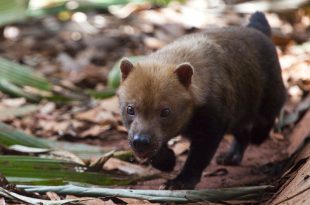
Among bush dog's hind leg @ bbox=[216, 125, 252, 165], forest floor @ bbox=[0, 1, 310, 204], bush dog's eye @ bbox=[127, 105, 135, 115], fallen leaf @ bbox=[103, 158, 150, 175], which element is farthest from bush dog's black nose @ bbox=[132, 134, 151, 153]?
bush dog's hind leg @ bbox=[216, 125, 252, 165]

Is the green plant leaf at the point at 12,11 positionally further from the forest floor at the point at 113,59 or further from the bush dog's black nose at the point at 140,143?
the bush dog's black nose at the point at 140,143

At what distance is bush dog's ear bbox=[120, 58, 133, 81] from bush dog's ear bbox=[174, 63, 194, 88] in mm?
362

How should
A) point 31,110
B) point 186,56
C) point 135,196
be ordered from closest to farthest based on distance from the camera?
1. point 135,196
2. point 186,56
3. point 31,110

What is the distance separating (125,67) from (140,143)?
0.74m

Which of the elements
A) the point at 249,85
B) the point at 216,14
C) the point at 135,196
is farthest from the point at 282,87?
the point at 216,14

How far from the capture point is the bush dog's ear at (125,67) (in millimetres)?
5043

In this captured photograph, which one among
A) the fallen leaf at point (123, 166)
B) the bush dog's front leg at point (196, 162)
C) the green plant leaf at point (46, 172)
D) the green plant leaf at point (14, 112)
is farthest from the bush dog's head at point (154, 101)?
the green plant leaf at point (14, 112)

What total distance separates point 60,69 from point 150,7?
2.08 meters

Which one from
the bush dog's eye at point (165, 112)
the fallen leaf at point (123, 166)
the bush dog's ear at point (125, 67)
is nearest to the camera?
the bush dog's eye at point (165, 112)

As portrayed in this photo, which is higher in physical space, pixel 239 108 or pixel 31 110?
pixel 239 108

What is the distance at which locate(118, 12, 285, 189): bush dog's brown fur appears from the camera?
4848mm

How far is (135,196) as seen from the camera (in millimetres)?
4508

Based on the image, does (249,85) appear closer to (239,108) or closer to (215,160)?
(239,108)

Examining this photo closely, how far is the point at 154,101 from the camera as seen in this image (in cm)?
482
